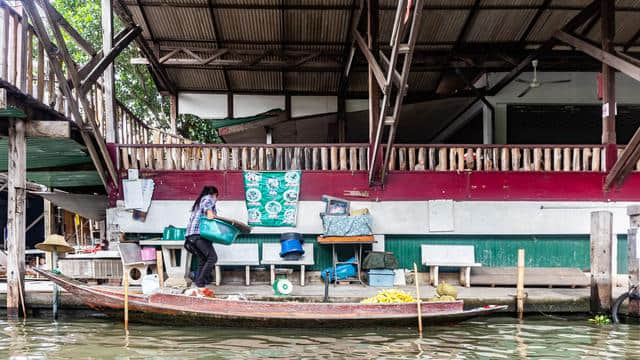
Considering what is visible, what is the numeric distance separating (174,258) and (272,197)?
2393 mm

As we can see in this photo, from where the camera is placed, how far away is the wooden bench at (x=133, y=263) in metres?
11.1

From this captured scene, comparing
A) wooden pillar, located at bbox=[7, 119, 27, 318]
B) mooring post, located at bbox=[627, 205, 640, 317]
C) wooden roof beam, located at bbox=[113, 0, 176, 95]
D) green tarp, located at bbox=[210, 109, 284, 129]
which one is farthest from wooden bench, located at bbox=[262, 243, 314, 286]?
mooring post, located at bbox=[627, 205, 640, 317]

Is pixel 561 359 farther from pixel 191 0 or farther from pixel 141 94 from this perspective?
pixel 141 94

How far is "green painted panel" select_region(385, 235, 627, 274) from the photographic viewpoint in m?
12.8

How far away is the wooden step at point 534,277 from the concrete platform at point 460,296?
398 mm

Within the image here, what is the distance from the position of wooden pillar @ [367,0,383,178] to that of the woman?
3.62 meters

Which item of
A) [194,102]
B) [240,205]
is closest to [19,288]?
[240,205]

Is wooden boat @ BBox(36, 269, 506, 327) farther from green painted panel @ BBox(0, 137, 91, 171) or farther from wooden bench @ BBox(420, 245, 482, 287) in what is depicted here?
green painted panel @ BBox(0, 137, 91, 171)

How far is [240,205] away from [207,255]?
97.8 inches

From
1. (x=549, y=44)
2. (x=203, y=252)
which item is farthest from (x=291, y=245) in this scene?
(x=549, y=44)

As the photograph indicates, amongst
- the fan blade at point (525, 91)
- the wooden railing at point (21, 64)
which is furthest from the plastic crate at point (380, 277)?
the wooden railing at point (21, 64)

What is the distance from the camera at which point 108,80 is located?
12.4 metres

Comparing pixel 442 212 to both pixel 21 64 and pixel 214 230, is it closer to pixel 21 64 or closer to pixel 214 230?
pixel 214 230

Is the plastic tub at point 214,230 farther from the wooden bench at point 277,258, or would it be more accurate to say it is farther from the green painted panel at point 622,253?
the green painted panel at point 622,253
